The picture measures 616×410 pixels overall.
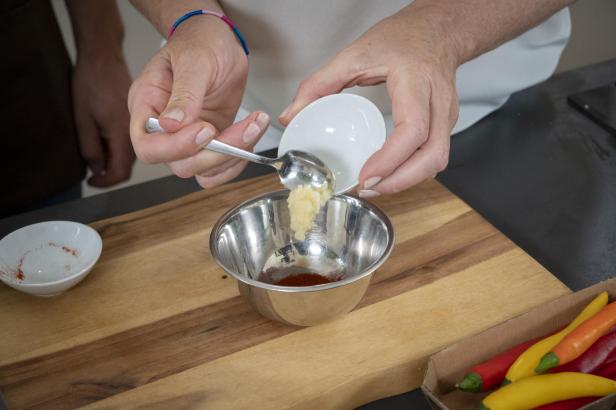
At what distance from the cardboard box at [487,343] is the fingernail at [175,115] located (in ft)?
1.58

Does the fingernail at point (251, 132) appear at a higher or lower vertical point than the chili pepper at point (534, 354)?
higher

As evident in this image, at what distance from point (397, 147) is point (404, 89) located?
0.10m

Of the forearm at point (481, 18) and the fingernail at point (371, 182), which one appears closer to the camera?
the fingernail at point (371, 182)

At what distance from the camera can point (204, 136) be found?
39.0 inches

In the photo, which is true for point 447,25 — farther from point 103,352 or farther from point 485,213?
point 103,352

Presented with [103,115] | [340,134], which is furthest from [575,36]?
[340,134]

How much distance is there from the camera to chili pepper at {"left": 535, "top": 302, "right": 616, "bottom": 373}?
0.84 meters

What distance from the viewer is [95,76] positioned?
1602mm

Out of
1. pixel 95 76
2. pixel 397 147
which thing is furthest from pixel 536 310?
pixel 95 76

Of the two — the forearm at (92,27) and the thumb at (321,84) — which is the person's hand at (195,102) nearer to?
the thumb at (321,84)

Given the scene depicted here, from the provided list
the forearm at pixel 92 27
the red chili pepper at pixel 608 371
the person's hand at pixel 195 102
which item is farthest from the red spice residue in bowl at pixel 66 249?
the red chili pepper at pixel 608 371

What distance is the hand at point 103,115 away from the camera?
5.26 ft

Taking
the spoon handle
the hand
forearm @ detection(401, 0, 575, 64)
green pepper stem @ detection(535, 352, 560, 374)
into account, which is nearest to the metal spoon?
the spoon handle

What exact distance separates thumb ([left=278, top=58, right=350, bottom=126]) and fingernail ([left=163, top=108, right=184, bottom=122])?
0.19m
